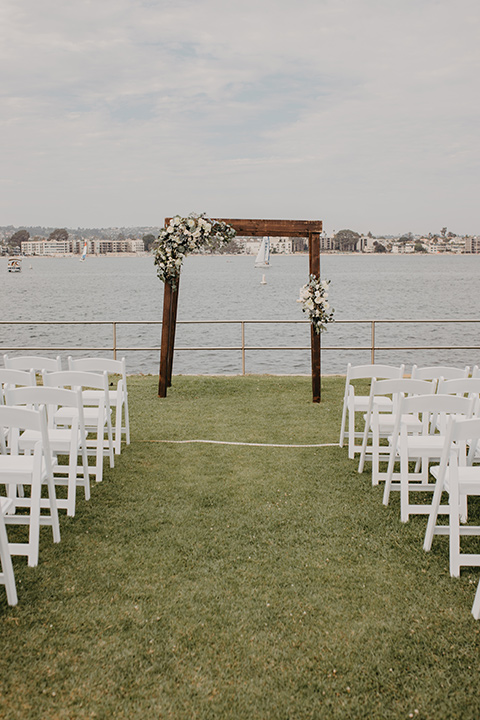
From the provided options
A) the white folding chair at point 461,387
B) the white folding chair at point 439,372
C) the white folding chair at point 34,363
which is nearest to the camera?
the white folding chair at point 461,387

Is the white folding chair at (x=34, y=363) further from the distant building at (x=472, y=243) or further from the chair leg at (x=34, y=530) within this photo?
the distant building at (x=472, y=243)

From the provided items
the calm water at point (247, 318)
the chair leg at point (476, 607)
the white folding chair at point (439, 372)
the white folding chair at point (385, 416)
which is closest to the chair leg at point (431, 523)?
the chair leg at point (476, 607)

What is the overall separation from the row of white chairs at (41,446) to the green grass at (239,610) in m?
0.18

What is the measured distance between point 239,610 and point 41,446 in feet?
4.86

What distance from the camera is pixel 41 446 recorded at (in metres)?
3.65

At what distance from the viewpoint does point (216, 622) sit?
3188 mm

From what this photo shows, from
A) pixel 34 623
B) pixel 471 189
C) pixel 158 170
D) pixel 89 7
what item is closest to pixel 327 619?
pixel 34 623

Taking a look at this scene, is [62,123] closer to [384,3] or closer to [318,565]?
[384,3]

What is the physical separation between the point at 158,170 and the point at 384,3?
48108 mm

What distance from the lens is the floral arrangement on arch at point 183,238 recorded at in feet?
30.1

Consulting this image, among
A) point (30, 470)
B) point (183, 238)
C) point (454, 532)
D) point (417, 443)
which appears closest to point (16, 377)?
point (30, 470)

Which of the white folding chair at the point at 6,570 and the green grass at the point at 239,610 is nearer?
the green grass at the point at 239,610

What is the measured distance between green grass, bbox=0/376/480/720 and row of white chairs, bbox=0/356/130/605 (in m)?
0.18

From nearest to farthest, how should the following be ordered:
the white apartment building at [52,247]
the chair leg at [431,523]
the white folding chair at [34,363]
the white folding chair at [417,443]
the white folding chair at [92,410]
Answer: the chair leg at [431,523], the white folding chair at [417,443], the white folding chair at [92,410], the white folding chair at [34,363], the white apartment building at [52,247]
